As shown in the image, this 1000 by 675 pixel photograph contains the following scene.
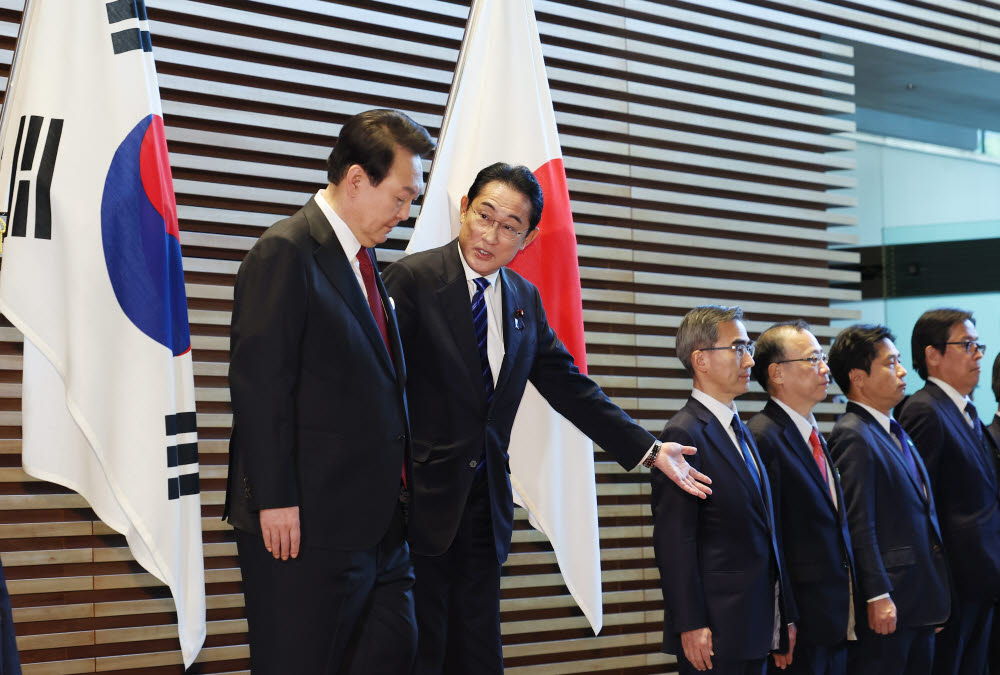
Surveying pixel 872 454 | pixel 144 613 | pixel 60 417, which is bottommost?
pixel 144 613

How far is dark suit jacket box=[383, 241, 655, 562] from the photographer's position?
3062 millimetres

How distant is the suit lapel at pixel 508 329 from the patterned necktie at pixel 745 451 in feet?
3.28

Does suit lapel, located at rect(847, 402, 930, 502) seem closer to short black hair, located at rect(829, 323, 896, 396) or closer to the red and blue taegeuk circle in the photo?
short black hair, located at rect(829, 323, 896, 396)

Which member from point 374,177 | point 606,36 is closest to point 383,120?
point 374,177

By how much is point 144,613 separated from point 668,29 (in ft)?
10.9

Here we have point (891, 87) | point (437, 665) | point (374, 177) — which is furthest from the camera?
point (891, 87)

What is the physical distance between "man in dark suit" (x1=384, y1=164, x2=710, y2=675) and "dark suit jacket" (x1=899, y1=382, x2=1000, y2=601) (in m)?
1.90

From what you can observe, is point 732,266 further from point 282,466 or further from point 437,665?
point 282,466

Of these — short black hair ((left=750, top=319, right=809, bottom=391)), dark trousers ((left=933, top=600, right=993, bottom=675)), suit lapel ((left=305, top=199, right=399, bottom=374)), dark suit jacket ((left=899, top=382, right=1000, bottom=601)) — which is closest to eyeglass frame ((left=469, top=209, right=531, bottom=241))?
suit lapel ((left=305, top=199, right=399, bottom=374))

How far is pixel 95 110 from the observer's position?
11.0ft

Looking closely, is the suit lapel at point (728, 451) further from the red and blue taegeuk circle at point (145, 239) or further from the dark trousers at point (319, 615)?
the red and blue taegeuk circle at point (145, 239)

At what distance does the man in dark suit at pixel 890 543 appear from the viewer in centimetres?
412

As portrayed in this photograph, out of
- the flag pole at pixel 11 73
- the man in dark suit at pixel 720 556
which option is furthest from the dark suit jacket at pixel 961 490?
the flag pole at pixel 11 73

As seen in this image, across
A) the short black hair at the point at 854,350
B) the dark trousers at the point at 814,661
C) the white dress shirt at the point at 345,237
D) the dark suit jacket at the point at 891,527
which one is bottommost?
the dark trousers at the point at 814,661
